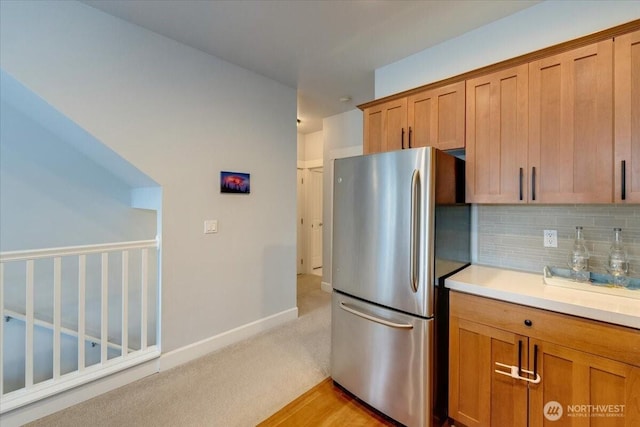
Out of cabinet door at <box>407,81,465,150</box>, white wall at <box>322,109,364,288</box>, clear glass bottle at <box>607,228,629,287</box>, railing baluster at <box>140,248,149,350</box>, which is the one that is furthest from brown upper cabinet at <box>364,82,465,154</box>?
railing baluster at <box>140,248,149,350</box>

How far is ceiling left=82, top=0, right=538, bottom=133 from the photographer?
189 cm

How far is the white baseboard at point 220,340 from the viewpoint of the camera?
2.32 metres

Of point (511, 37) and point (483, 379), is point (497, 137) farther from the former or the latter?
point (483, 379)

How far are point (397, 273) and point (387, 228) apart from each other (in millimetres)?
274

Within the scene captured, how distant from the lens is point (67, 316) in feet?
8.36

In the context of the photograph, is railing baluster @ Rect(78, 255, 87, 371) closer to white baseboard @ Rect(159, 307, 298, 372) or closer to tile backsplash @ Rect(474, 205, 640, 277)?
white baseboard @ Rect(159, 307, 298, 372)

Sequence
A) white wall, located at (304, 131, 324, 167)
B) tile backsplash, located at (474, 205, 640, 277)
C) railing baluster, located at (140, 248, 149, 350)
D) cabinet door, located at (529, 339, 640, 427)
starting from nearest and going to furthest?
cabinet door, located at (529, 339, 640, 427) → tile backsplash, located at (474, 205, 640, 277) → railing baluster, located at (140, 248, 149, 350) → white wall, located at (304, 131, 324, 167)

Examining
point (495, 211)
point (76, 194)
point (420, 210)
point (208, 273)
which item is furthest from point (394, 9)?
point (76, 194)

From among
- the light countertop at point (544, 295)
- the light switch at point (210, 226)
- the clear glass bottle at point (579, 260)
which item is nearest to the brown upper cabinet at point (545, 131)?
the clear glass bottle at point (579, 260)

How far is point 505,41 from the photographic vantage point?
2014 mm

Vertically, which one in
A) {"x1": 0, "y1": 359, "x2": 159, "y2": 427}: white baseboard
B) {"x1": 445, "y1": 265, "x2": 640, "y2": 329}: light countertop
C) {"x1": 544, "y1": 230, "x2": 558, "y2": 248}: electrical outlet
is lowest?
{"x1": 0, "y1": 359, "x2": 159, "y2": 427}: white baseboard

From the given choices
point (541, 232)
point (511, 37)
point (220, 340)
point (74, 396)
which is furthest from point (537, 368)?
point (74, 396)

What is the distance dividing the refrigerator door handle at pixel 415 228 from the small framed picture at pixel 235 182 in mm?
1779

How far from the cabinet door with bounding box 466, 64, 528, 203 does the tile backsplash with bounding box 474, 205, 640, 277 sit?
1.22 feet
